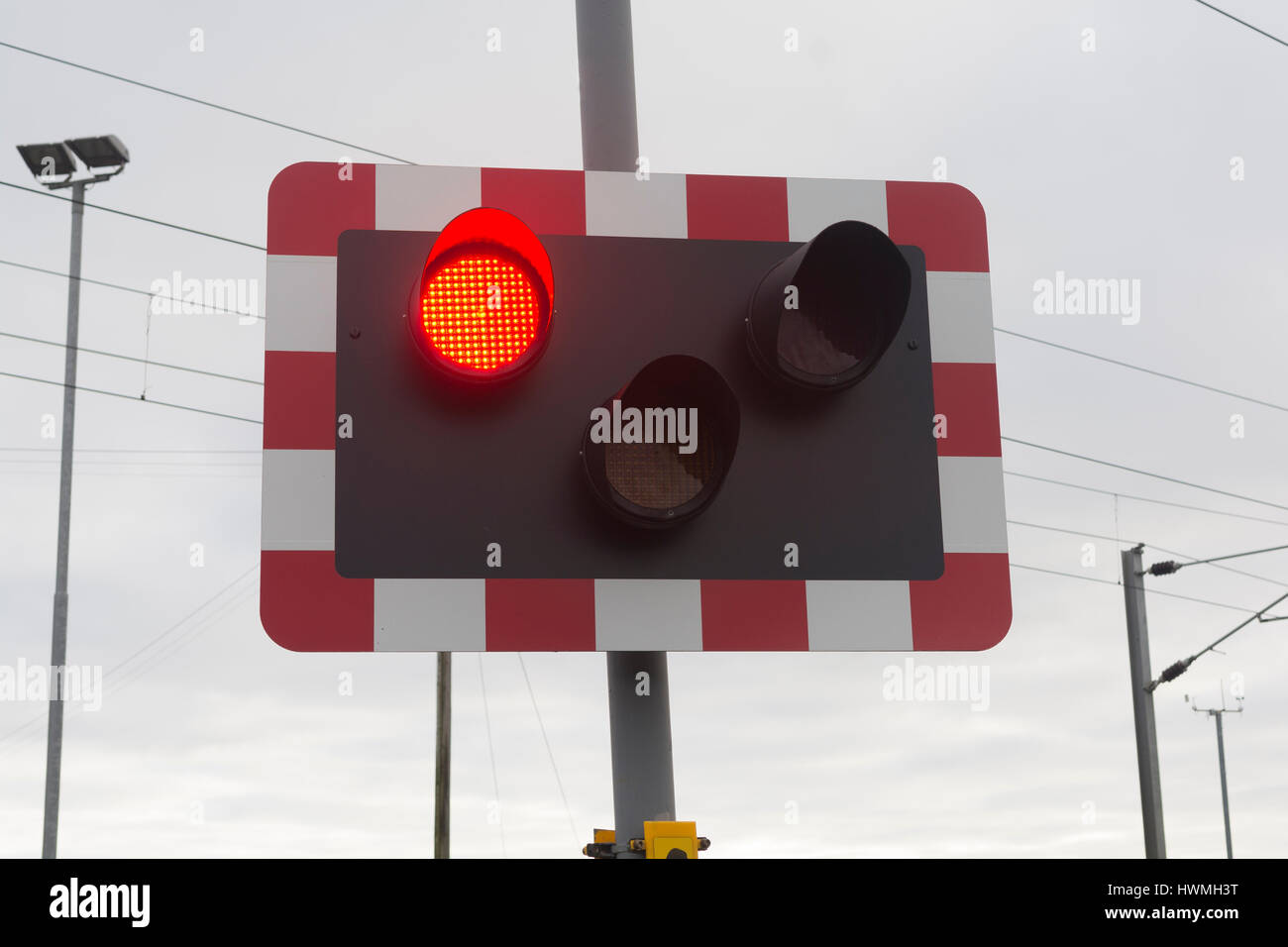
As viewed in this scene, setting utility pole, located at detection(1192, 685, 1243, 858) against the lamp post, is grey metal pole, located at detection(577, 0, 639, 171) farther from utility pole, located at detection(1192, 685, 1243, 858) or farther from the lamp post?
utility pole, located at detection(1192, 685, 1243, 858)

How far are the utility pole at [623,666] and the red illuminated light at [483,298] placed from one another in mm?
478

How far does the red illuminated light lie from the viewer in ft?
8.29

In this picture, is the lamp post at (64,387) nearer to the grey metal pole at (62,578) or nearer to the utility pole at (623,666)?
the grey metal pole at (62,578)

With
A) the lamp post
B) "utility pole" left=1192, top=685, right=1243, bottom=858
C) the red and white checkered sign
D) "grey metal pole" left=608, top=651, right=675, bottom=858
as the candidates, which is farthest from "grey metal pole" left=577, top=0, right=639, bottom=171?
"utility pole" left=1192, top=685, right=1243, bottom=858

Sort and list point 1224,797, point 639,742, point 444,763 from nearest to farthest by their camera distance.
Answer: point 639,742 < point 444,763 < point 1224,797

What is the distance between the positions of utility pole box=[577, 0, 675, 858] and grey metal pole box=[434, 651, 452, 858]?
1588cm

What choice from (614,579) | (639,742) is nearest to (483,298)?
(614,579)

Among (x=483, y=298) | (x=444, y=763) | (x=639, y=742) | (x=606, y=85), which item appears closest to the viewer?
(x=483, y=298)

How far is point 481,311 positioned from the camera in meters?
2.59

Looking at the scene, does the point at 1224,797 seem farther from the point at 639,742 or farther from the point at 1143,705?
the point at 639,742

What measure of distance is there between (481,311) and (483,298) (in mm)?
27
